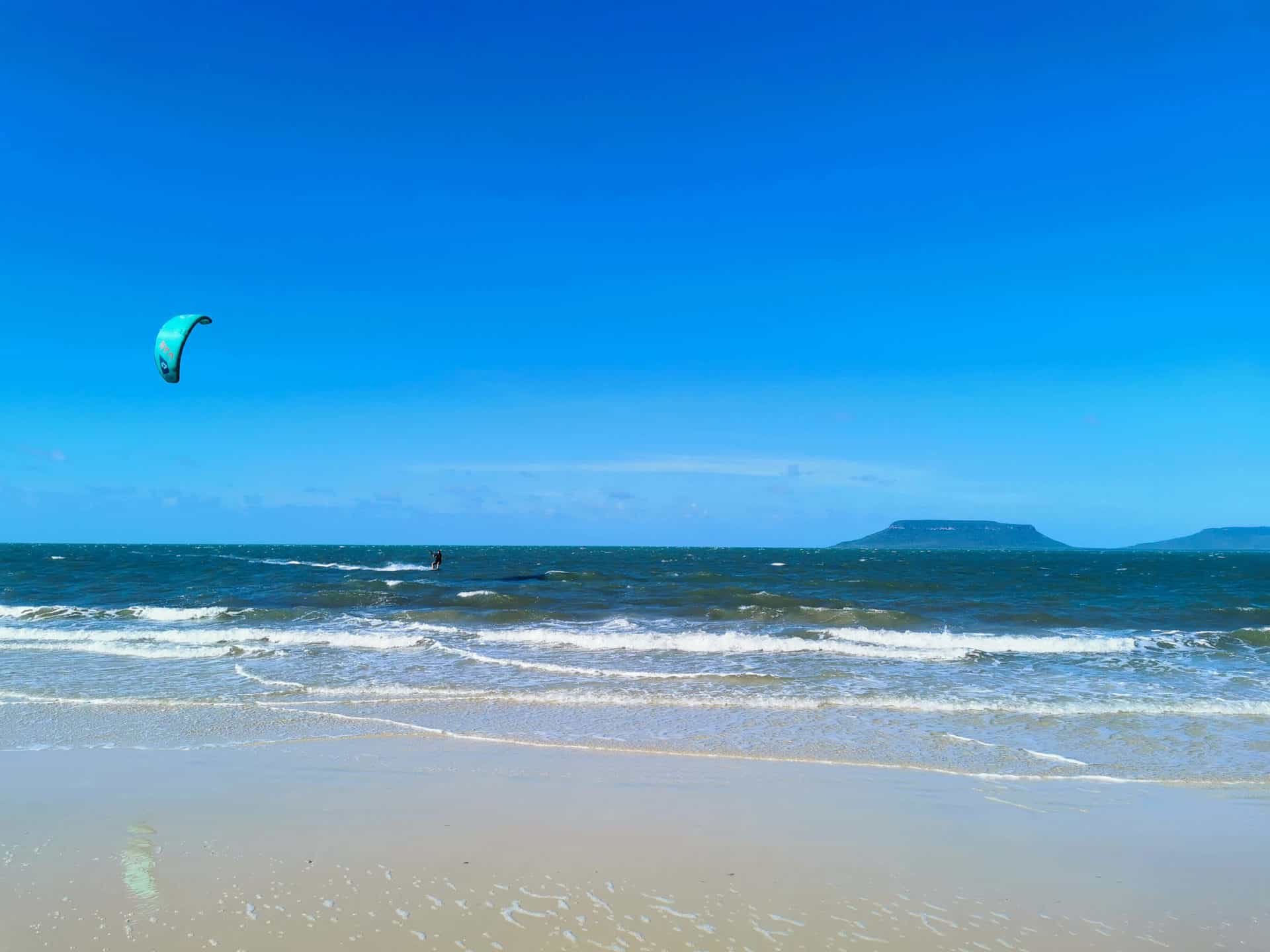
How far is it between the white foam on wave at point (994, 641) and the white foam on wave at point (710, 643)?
25.8 inches

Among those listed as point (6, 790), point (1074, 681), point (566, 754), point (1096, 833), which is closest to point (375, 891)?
point (566, 754)

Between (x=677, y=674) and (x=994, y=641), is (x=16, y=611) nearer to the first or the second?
(x=677, y=674)

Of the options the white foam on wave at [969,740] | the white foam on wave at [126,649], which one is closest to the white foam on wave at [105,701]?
the white foam on wave at [126,649]

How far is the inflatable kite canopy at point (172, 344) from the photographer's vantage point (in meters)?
12.7

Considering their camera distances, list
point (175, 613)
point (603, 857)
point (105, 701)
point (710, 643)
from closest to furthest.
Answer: point (603, 857) → point (105, 701) → point (710, 643) → point (175, 613)

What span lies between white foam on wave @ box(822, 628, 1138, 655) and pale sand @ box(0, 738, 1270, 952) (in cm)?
1143

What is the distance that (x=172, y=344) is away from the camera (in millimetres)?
12891

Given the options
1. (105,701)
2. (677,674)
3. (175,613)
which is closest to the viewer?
(105,701)

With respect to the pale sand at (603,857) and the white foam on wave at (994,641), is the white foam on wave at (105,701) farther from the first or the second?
the white foam on wave at (994,641)

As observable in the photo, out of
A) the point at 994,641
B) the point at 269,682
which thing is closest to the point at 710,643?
the point at 994,641

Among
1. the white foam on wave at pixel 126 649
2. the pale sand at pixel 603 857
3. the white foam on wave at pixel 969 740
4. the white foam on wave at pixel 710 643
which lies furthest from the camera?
the white foam on wave at pixel 710 643

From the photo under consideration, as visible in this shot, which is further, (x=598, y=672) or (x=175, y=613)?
(x=175, y=613)

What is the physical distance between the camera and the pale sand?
4.91 meters

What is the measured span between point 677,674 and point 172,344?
10.4 meters
